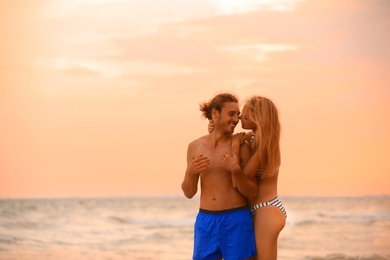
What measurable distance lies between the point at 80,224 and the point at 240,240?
16502 mm

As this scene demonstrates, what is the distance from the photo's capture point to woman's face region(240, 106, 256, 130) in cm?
523

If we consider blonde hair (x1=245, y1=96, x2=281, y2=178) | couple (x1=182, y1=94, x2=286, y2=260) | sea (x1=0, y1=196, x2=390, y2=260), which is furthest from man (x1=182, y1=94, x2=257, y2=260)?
sea (x1=0, y1=196, x2=390, y2=260)

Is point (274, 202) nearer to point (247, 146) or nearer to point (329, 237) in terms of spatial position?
point (247, 146)

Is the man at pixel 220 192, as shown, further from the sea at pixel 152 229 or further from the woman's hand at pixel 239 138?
the sea at pixel 152 229

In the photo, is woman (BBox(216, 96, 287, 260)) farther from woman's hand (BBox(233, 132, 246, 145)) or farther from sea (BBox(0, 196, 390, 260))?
sea (BBox(0, 196, 390, 260))

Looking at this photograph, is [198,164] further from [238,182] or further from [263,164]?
[263,164]

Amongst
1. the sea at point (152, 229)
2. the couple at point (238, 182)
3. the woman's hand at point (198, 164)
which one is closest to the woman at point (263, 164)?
the couple at point (238, 182)

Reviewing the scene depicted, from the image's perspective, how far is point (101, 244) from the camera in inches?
642

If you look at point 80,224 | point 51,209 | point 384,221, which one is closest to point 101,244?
point 80,224

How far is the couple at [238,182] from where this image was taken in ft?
16.8

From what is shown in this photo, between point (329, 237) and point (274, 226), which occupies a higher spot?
point (274, 226)

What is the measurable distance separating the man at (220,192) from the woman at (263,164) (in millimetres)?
58

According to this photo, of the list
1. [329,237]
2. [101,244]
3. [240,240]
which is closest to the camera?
[240,240]

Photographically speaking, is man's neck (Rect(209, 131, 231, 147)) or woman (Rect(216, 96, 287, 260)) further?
man's neck (Rect(209, 131, 231, 147))
